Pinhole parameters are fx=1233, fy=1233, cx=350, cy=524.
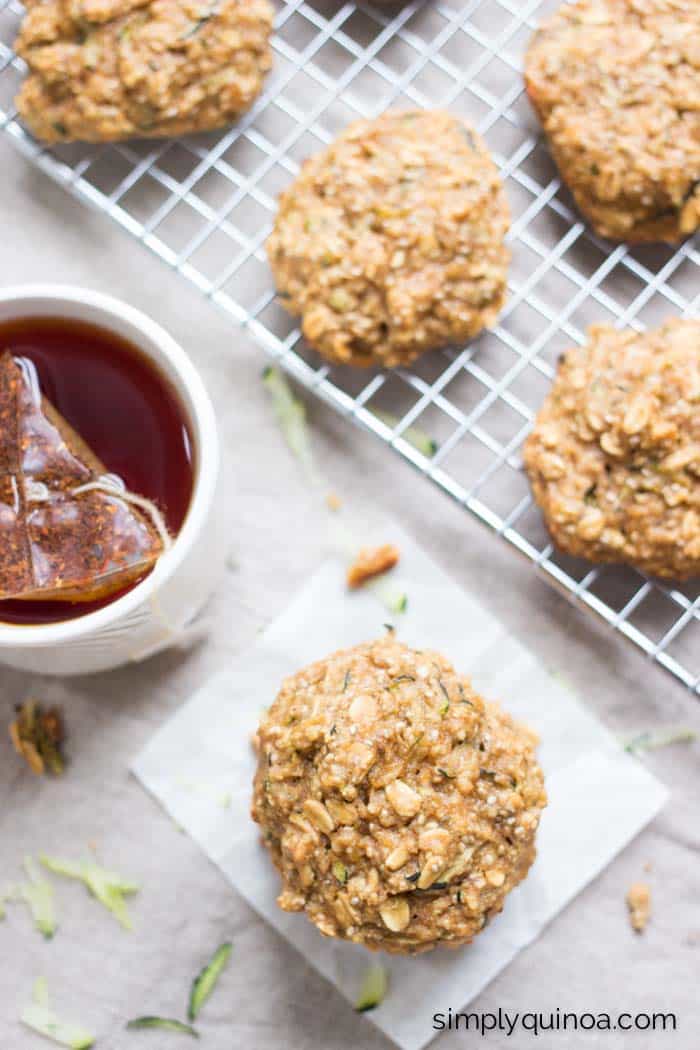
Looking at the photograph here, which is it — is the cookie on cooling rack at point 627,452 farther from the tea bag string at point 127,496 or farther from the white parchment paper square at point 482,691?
the tea bag string at point 127,496

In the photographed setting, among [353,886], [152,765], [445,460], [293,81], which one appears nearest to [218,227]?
[293,81]

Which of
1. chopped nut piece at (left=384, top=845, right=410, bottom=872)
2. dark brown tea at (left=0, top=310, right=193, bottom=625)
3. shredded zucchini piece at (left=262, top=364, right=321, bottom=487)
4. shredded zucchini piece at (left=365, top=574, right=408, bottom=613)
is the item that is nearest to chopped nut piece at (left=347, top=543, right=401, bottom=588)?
shredded zucchini piece at (left=365, top=574, right=408, bottom=613)

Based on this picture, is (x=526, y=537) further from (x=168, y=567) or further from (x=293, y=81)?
(x=293, y=81)

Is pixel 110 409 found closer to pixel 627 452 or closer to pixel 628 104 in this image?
pixel 627 452

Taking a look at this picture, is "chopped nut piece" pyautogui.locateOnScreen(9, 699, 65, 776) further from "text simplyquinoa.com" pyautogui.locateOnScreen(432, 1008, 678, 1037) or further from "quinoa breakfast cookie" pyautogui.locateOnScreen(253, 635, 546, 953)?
"text simplyquinoa.com" pyautogui.locateOnScreen(432, 1008, 678, 1037)

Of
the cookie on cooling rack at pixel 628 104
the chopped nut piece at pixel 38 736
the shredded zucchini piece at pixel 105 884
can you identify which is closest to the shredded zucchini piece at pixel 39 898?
the shredded zucchini piece at pixel 105 884
